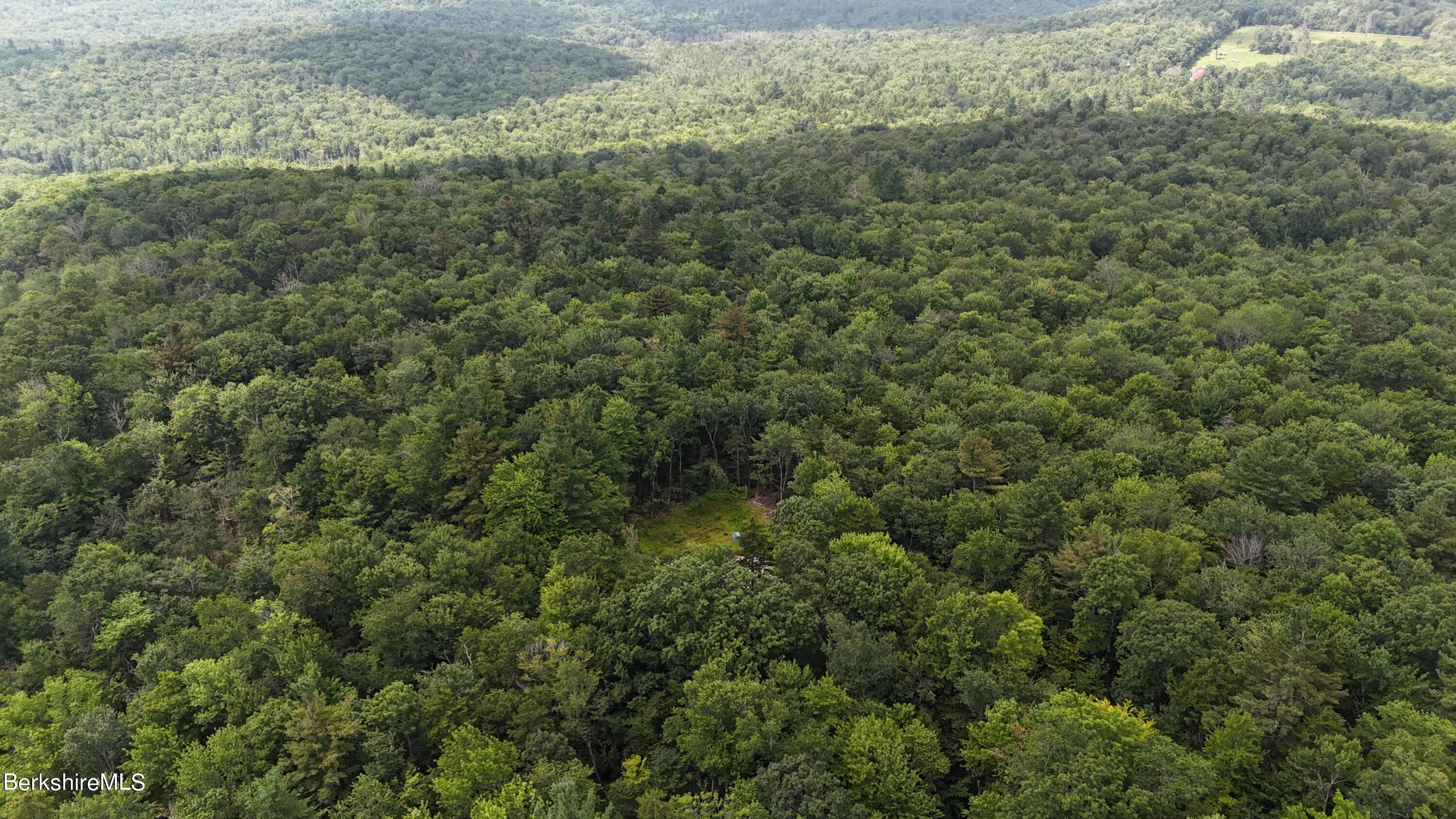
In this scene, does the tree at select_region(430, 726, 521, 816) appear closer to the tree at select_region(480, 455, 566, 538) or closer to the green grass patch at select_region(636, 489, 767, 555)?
the tree at select_region(480, 455, 566, 538)

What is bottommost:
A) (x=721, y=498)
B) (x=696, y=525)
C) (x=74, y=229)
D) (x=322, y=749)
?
(x=696, y=525)

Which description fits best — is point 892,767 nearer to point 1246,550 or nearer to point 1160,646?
point 1160,646

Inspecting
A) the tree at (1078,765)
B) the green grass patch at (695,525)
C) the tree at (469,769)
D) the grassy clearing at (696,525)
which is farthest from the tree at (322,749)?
the tree at (1078,765)

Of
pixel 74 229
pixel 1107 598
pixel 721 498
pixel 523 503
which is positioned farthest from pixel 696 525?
pixel 74 229

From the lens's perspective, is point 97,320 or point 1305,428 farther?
point 97,320

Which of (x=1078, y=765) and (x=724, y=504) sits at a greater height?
(x=1078, y=765)

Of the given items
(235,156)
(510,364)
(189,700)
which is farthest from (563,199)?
(235,156)

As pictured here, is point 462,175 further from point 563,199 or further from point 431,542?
point 431,542
